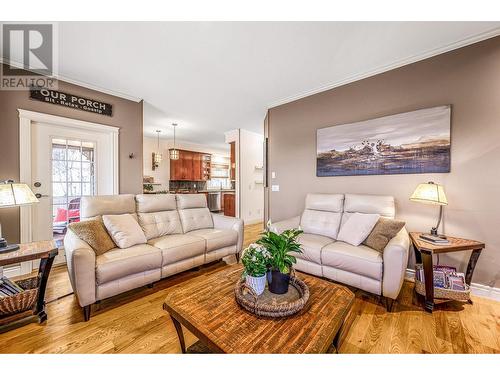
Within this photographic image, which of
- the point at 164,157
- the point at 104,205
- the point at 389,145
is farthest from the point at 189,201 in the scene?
the point at 164,157

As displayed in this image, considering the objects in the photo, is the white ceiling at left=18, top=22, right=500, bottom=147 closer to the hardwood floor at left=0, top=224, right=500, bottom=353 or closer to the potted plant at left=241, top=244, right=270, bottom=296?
the potted plant at left=241, top=244, right=270, bottom=296

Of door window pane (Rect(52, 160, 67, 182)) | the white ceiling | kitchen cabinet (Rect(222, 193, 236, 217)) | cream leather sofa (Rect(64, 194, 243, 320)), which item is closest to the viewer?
cream leather sofa (Rect(64, 194, 243, 320))

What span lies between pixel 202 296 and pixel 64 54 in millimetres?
2950

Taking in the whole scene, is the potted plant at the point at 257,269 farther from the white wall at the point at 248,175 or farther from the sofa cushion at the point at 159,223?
the white wall at the point at 248,175

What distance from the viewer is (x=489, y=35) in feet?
6.58

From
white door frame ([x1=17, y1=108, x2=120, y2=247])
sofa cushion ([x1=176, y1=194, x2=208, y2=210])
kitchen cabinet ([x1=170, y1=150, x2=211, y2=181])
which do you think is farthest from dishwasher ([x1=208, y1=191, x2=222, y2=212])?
white door frame ([x1=17, y1=108, x2=120, y2=247])

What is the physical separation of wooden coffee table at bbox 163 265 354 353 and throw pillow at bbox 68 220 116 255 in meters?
1.17

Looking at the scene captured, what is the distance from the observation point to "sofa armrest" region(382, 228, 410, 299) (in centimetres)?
176

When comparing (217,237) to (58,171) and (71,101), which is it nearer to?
(58,171)

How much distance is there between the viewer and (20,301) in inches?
62.5

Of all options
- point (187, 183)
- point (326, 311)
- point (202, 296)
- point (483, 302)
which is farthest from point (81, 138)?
point (483, 302)

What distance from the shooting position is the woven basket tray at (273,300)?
114 cm

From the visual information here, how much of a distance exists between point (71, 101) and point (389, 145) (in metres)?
4.27

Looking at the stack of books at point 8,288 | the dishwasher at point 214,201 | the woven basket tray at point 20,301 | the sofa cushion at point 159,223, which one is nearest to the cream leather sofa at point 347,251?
the sofa cushion at point 159,223
